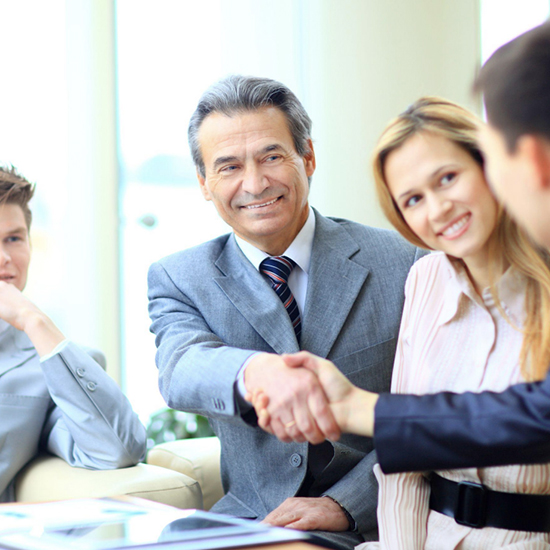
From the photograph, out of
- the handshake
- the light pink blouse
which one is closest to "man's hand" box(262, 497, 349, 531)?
the light pink blouse

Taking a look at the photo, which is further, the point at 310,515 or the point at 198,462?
the point at 198,462

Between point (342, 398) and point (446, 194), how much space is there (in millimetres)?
417

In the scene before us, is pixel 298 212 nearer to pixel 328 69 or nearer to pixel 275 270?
pixel 275 270

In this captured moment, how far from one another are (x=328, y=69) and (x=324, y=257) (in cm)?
207

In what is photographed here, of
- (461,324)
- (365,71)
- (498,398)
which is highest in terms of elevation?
(365,71)

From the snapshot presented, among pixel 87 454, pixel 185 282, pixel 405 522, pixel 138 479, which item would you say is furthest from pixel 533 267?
pixel 87 454

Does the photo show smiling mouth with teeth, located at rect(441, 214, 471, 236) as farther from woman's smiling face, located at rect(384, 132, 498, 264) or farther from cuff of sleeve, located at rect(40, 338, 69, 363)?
cuff of sleeve, located at rect(40, 338, 69, 363)

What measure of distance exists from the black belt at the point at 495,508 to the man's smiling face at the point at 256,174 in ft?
Result: 2.56

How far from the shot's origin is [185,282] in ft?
5.95

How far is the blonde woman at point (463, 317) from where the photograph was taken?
1.22 metres

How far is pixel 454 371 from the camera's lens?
1314 mm

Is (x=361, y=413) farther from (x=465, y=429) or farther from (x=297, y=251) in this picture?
(x=297, y=251)

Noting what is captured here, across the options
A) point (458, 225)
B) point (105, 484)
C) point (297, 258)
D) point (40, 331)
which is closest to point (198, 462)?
point (105, 484)

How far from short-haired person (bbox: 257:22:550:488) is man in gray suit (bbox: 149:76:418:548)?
346 millimetres
